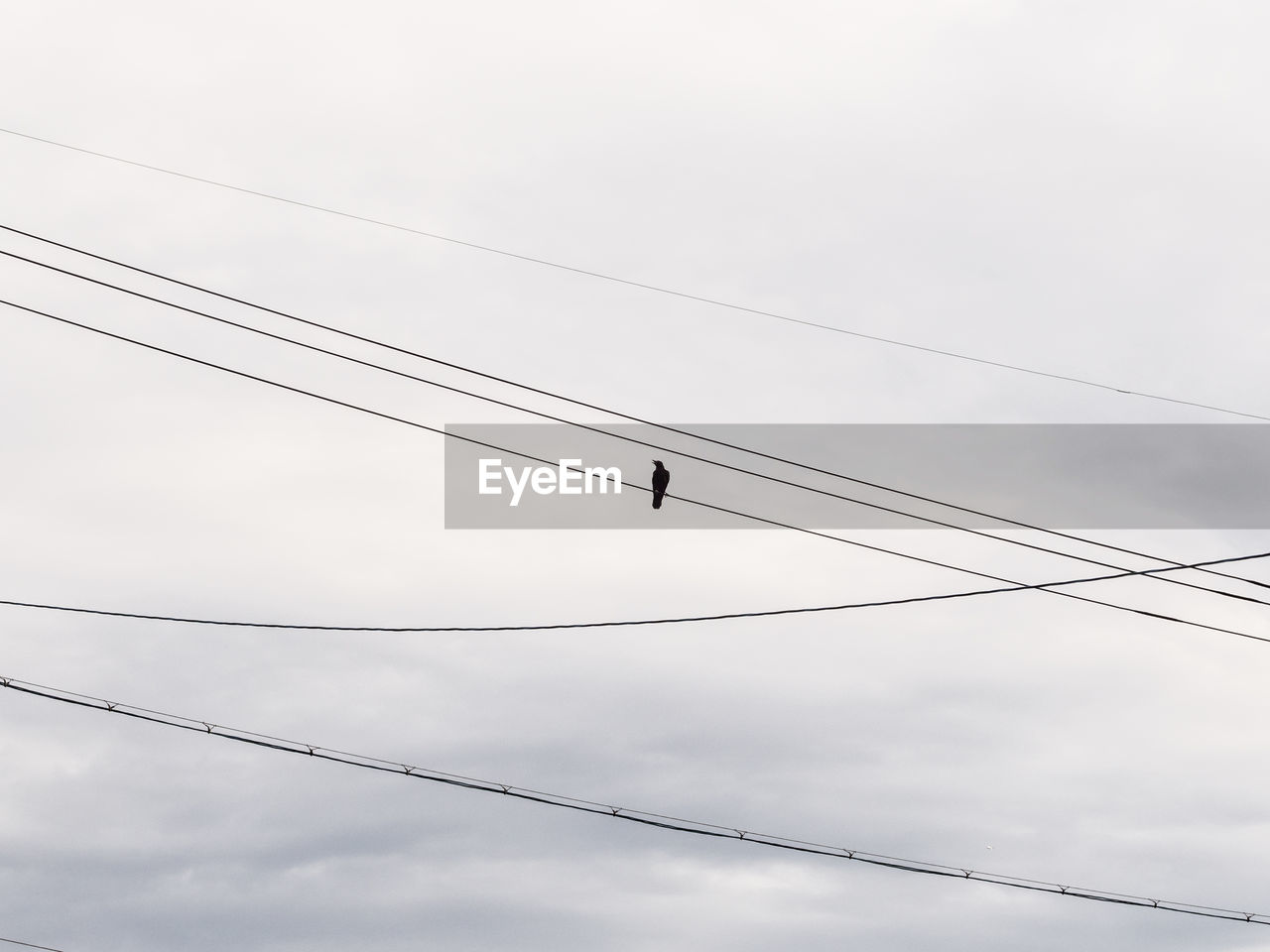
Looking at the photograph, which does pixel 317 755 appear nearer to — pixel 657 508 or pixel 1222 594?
pixel 657 508

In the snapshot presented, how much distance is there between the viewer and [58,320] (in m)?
25.3

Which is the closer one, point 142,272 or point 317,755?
point 142,272

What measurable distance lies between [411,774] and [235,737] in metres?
3.21

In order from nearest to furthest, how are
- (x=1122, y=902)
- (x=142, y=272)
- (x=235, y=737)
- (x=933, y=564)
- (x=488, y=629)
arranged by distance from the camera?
(x=142, y=272)
(x=933, y=564)
(x=235, y=737)
(x=488, y=629)
(x=1122, y=902)

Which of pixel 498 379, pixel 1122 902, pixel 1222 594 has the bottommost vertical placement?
pixel 1122 902

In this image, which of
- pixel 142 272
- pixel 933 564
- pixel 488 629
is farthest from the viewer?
pixel 488 629

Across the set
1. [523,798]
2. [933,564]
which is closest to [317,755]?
[523,798]

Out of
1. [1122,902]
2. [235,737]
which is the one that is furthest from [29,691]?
[1122,902]

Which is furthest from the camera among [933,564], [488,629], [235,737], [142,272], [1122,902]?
[1122,902]

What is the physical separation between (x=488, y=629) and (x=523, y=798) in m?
3.19

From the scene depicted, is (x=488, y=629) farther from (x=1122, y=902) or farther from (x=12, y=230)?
(x=1122, y=902)

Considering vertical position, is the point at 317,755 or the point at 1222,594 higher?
the point at 1222,594

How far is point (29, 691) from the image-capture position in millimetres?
28734

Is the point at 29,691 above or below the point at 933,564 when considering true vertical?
below
